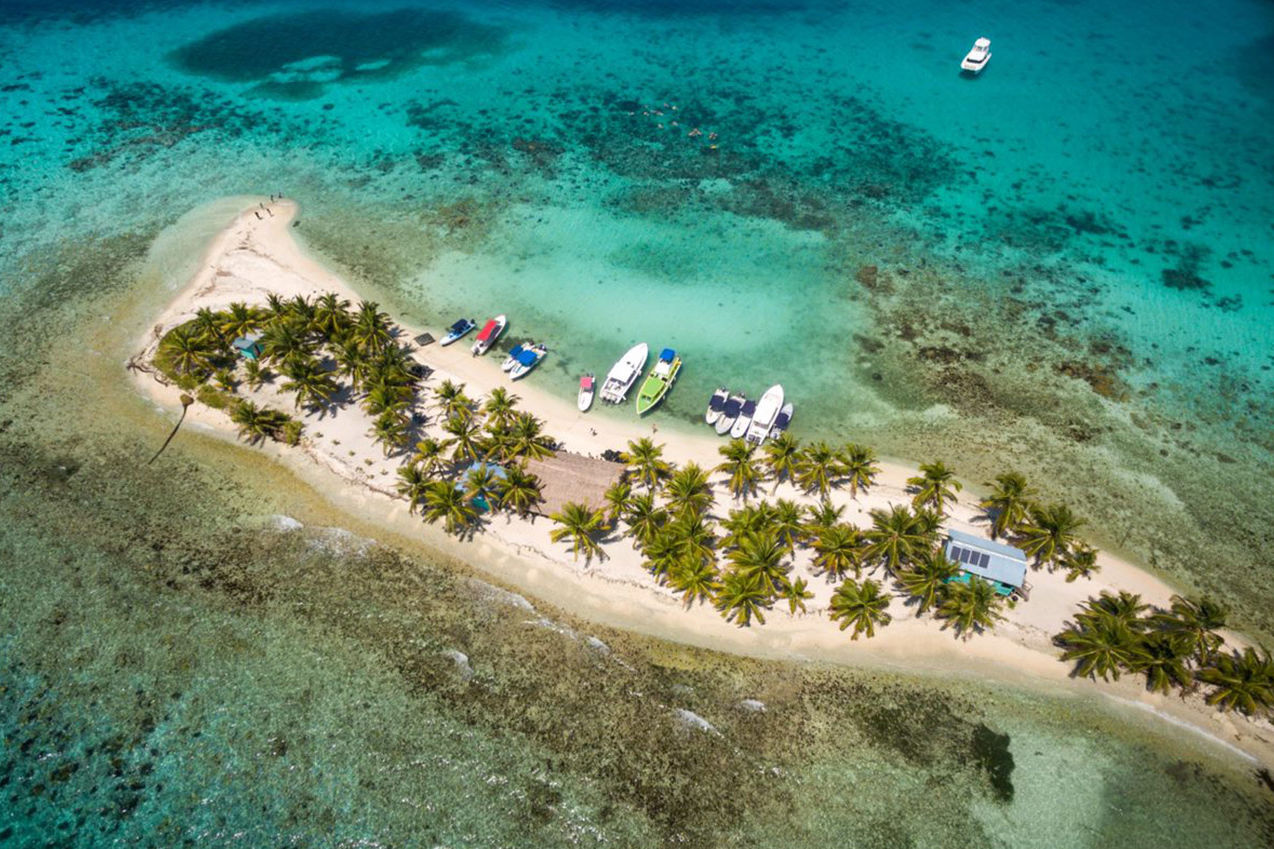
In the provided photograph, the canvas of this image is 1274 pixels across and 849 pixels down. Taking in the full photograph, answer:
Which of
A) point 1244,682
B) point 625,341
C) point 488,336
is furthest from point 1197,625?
point 488,336

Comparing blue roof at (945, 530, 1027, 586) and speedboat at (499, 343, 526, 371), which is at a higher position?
blue roof at (945, 530, 1027, 586)

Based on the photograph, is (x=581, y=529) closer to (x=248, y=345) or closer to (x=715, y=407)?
(x=715, y=407)

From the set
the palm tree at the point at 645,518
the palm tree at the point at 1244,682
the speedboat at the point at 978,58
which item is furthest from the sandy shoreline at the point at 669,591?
the speedboat at the point at 978,58

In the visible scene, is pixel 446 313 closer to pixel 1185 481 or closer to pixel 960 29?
pixel 1185 481

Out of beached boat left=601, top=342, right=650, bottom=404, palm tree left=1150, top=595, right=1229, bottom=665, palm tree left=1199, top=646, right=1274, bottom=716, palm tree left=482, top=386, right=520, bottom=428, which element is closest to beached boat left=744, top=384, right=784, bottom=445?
beached boat left=601, top=342, right=650, bottom=404

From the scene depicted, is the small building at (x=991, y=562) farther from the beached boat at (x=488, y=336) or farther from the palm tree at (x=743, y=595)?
the beached boat at (x=488, y=336)

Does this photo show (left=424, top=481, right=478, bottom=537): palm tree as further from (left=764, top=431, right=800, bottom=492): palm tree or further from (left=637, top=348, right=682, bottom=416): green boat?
(left=764, top=431, right=800, bottom=492): palm tree
